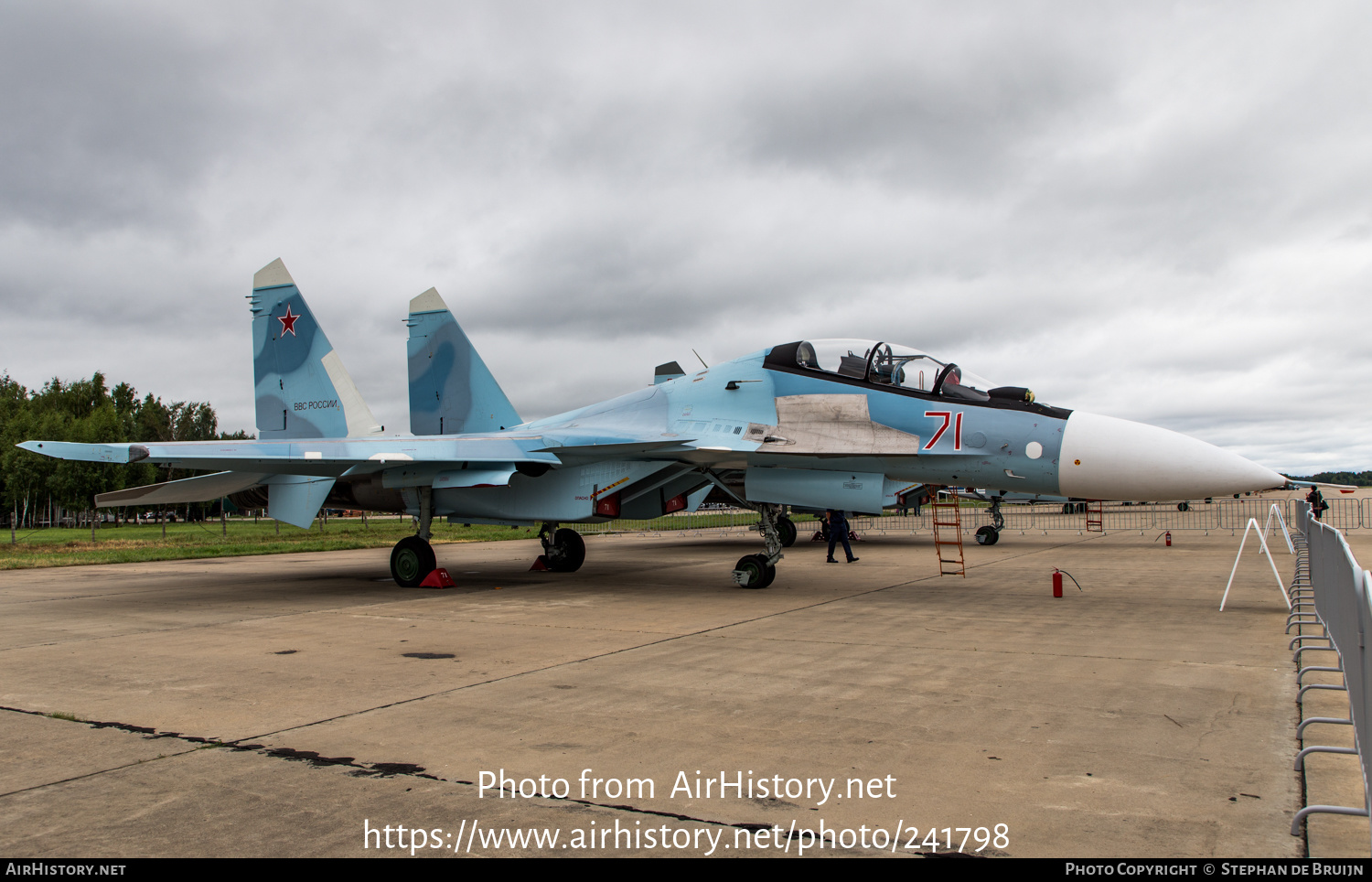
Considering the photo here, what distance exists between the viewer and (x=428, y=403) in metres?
14.0

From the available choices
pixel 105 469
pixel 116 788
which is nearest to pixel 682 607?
pixel 116 788

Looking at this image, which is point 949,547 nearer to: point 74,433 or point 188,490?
point 188,490

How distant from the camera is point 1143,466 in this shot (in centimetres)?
803

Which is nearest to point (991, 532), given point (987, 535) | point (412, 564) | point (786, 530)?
point (987, 535)

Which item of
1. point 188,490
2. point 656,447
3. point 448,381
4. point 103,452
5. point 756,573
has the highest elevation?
point 448,381

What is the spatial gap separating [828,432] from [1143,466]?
3.27 metres

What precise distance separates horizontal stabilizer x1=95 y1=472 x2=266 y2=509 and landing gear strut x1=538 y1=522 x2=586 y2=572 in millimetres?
4625

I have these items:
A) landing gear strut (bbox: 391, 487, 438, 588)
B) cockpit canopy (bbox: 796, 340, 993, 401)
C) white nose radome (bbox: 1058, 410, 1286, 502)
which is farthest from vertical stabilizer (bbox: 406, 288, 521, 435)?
white nose radome (bbox: 1058, 410, 1286, 502)

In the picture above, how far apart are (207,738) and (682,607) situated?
5.60 metres

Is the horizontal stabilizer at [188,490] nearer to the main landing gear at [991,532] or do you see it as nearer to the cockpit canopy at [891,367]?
the cockpit canopy at [891,367]

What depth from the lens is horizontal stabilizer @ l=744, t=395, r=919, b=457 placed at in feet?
30.2

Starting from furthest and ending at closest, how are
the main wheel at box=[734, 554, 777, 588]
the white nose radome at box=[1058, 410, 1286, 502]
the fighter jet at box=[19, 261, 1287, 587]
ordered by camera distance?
the main wheel at box=[734, 554, 777, 588], the fighter jet at box=[19, 261, 1287, 587], the white nose radome at box=[1058, 410, 1286, 502]

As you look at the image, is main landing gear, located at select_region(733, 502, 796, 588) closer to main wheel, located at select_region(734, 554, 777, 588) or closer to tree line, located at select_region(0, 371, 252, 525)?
main wheel, located at select_region(734, 554, 777, 588)
